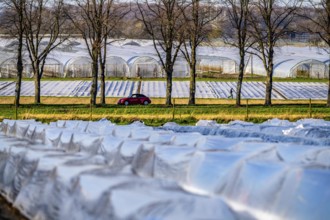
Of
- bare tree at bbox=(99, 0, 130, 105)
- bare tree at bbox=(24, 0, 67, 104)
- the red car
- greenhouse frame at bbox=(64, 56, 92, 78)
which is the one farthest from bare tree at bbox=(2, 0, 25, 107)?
greenhouse frame at bbox=(64, 56, 92, 78)

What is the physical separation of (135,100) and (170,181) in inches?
1266

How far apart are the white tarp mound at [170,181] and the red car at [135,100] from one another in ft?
90.6

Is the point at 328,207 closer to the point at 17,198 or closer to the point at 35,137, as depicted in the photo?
the point at 17,198

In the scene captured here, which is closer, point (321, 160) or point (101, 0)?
point (321, 160)

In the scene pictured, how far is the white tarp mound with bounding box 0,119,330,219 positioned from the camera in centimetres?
651

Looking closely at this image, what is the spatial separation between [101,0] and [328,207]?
31.5 m

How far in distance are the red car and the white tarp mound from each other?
90.6 ft

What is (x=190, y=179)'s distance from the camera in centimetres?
818

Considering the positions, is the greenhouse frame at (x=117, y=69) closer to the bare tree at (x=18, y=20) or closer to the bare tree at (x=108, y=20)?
the bare tree at (x=108, y=20)

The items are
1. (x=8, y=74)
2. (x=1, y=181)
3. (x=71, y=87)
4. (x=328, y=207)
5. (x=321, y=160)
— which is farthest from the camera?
(x=8, y=74)

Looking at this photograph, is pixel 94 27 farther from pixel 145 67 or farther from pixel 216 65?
pixel 216 65

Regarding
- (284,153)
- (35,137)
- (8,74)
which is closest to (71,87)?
(8,74)

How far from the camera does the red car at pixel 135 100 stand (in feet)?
131

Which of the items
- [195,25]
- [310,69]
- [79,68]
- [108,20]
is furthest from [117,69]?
[195,25]
